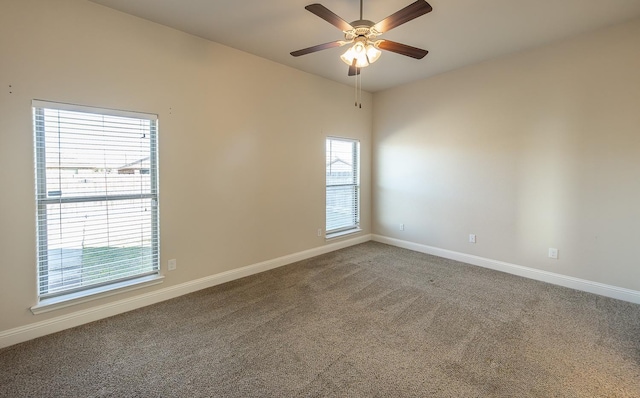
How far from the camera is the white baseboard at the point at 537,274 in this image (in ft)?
9.95

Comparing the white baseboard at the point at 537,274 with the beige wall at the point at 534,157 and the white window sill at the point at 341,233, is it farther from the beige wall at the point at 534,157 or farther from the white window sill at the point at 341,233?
the white window sill at the point at 341,233

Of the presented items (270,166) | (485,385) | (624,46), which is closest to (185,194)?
(270,166)

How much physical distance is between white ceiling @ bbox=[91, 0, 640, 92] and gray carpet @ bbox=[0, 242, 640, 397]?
2.86m

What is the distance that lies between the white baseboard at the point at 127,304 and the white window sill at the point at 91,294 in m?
0.10

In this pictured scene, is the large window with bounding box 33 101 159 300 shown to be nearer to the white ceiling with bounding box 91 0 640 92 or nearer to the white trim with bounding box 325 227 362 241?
the white ceiling with bounding box 91 0 640 92

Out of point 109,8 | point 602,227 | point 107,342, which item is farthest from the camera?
point 602,227

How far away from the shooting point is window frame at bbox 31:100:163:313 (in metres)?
2.36

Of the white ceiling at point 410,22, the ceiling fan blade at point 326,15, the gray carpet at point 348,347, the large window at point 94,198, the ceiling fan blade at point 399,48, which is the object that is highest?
the white ceiling at point 410,22

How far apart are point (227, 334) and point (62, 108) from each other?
2387 millimetres

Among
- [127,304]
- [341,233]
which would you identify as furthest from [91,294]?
[341,233]

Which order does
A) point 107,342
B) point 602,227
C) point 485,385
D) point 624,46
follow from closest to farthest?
point 485,385 → point 107,342 → point 624,46 → point 602,227

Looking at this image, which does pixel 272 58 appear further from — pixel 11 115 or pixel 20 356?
pixel 20 356

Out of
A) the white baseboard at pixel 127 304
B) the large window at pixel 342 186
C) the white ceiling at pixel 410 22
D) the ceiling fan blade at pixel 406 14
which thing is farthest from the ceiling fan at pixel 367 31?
the white baseboard at pixel 127 304

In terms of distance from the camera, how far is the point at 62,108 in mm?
2412
